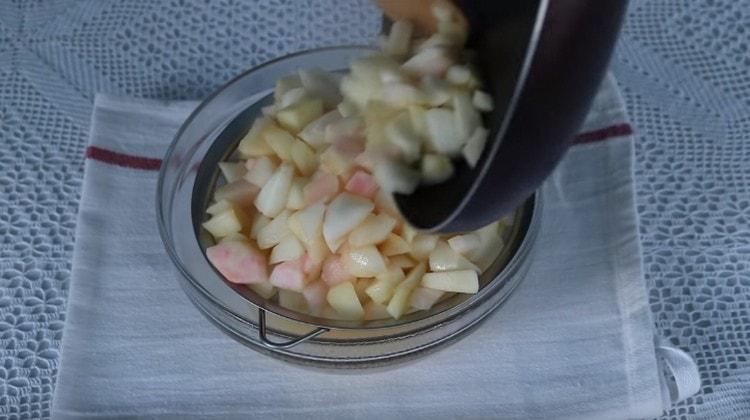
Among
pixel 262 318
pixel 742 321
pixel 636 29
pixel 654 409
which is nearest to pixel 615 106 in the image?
pixel 636 29

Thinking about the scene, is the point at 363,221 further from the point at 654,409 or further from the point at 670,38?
the point at 670,38

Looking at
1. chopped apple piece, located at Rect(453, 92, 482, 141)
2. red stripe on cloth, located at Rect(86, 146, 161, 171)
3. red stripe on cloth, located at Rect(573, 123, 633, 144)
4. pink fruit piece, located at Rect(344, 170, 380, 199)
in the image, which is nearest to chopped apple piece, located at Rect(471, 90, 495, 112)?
chopped apple piece, located at Rect(453, 92, 482, 141)

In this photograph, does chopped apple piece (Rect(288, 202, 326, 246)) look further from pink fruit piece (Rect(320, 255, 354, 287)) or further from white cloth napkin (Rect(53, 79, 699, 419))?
white cloth napkin (Rect(53, 79, 699, 419))

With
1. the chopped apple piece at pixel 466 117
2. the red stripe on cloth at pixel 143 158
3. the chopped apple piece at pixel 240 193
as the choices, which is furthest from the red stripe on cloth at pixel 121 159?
the chopped apple piece at pixel 466 117

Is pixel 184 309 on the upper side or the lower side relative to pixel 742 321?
lower

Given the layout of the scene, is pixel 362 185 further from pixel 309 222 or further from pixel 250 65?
pixel 250 65

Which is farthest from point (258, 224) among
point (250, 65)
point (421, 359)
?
point (250, 65)
